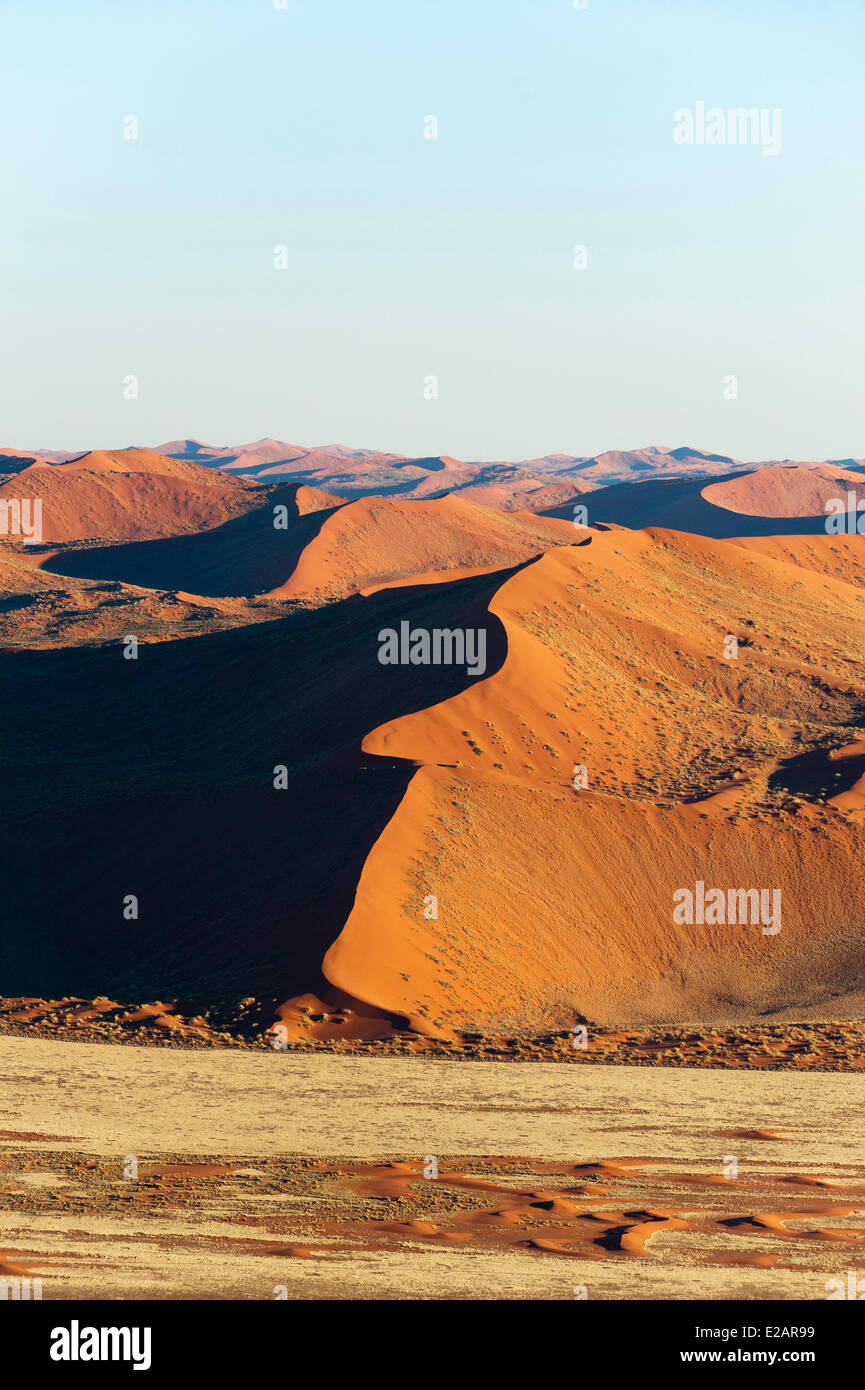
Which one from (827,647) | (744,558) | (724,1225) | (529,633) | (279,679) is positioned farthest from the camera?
(744,558)

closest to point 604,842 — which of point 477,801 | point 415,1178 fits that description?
point 477,801

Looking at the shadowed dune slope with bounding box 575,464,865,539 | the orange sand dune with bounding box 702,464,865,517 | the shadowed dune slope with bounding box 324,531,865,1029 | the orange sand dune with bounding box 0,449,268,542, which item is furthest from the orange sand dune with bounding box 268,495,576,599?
the shadowed dune slope with bounding box 324,531,865,1029

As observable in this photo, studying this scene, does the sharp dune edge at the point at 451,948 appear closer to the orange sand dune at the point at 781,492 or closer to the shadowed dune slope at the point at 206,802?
the shadowed dune slope at the point at 206,802

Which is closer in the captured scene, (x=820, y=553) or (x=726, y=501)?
(x=820, y=553)

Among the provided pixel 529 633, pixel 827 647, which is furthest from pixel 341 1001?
pixel 827 647

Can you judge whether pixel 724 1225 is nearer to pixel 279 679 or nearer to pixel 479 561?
pixel 279 679

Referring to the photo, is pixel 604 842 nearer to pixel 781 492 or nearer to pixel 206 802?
pixel 206 802
